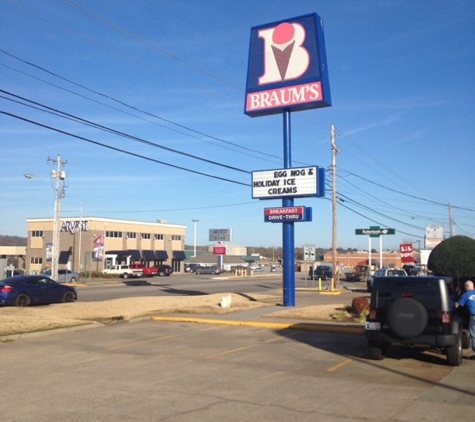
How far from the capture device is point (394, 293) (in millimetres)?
10438

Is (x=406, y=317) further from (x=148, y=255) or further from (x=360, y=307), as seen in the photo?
(x=148, y=255)

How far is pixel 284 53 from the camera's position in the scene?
23234 mm

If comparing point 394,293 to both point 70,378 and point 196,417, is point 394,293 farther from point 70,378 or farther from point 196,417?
point 70,378

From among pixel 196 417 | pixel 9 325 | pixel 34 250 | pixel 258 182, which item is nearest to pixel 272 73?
pixel 258 182

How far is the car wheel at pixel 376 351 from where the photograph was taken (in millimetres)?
10743

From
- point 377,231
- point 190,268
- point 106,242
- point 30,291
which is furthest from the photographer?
point 190,268

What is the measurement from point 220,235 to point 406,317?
297 ft

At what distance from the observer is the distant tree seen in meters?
28.2

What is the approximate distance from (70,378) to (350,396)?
15.6ft

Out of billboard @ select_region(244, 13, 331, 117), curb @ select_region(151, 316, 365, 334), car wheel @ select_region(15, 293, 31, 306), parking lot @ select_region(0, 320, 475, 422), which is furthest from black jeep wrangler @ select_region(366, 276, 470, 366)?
car wheel @ select_region(15, 293, 31, 306)

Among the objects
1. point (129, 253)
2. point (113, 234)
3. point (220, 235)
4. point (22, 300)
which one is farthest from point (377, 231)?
point (220, 235)

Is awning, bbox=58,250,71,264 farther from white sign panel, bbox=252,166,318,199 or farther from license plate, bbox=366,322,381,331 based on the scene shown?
license plate, bbox=366,322,381,331

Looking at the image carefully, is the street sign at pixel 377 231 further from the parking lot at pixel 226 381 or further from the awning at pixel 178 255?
the awning at pixel 178 255

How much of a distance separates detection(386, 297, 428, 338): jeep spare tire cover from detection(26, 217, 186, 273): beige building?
67.5 m
